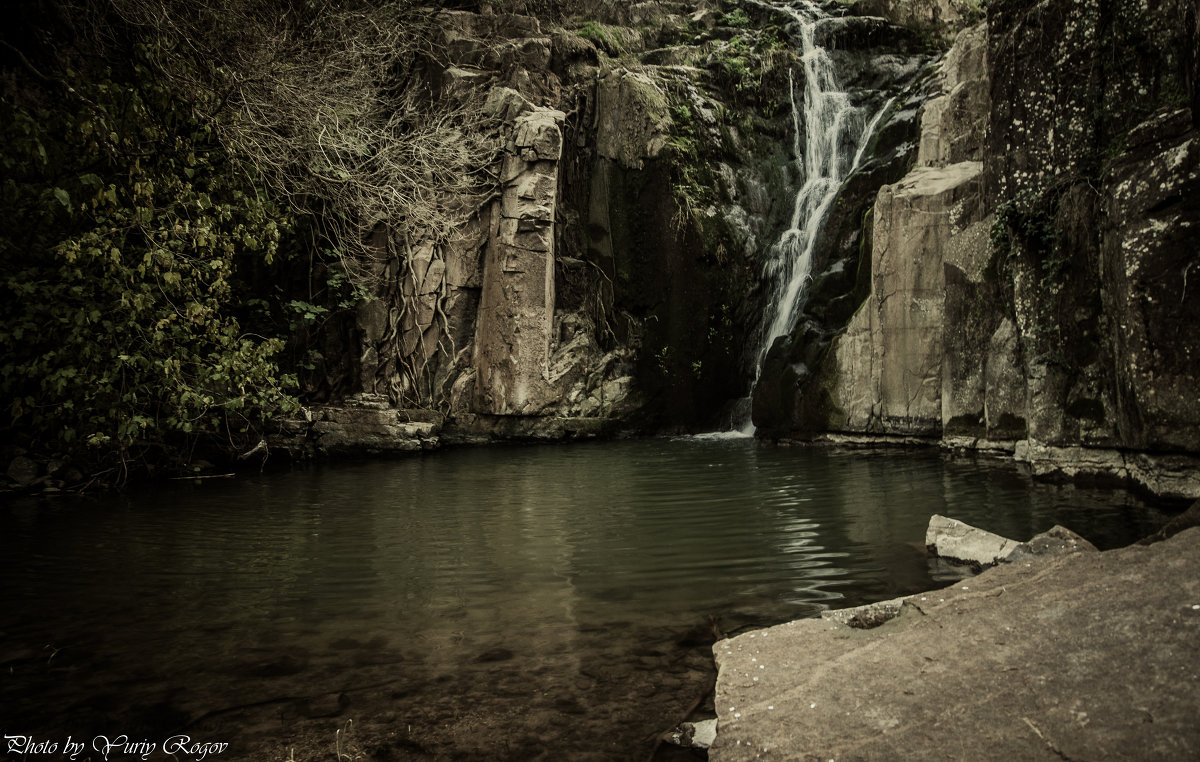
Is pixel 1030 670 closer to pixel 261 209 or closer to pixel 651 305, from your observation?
pixel 261 209

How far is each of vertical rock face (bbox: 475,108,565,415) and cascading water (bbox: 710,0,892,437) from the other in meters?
4.79

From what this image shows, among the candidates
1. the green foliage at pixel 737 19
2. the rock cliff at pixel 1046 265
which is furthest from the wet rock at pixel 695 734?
the green foliage at pixel 737 19

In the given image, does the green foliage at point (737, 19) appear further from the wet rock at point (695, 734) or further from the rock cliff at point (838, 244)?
the wet rock at point (695, 734)

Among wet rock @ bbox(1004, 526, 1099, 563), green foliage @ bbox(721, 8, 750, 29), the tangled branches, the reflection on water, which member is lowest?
the reflection on water

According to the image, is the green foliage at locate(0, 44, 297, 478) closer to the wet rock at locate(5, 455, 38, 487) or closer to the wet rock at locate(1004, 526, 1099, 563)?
the wet rock at locate(5, 455, 38, 487)

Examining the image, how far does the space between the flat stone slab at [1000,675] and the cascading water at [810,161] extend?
12.1 meters

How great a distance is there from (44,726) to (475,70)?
1628 cm

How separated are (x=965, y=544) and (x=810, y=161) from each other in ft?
46.8

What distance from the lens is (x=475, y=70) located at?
16.5m

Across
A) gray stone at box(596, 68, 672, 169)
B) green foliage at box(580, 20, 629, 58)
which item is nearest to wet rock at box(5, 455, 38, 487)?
gray stone at box(596, 68, 672, 169)

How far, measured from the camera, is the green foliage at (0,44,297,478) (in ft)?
Answer: 26.2

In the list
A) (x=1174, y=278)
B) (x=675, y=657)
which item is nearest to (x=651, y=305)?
(x=1174, y=278)

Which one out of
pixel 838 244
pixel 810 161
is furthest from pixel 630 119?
pixel 838 244

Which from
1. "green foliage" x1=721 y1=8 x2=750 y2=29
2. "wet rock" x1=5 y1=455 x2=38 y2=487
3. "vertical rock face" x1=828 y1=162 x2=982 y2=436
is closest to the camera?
"wet rock" x1=5 y1=455 x2=38 y2=487
